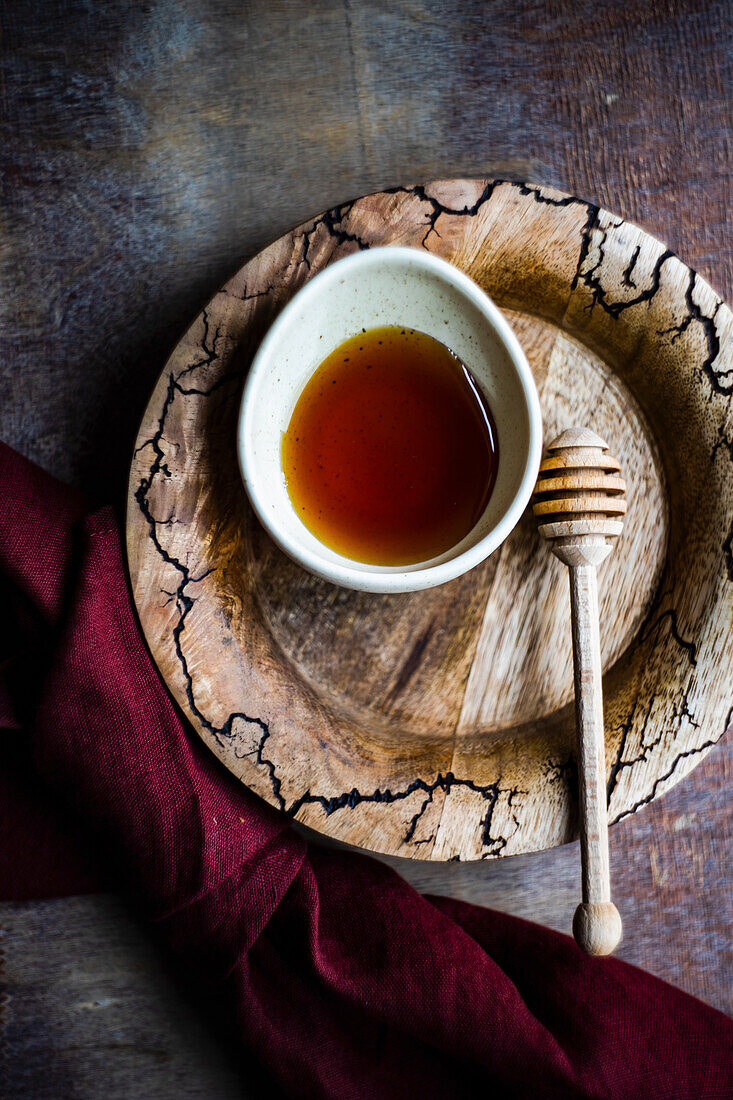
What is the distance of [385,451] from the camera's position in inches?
29.0

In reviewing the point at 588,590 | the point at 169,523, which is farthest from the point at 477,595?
the point at 169,523

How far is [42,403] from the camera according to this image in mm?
820

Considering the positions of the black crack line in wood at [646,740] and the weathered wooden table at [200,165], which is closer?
the black crack line in wood at [646,740]

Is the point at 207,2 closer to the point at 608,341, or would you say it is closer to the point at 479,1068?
the point at 608,341

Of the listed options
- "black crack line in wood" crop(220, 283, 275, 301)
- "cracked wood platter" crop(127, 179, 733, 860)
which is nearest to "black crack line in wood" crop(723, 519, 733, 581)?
"cracked wood platter" crop(127, 179, 733, 860)

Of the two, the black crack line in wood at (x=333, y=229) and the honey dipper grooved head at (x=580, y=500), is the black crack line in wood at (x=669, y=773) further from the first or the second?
the black crack line in wood at (x=333, y=229)

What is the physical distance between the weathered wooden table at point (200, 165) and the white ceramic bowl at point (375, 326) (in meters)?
0.20

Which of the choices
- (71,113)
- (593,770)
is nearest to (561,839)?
(593,770)

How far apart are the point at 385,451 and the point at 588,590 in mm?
246

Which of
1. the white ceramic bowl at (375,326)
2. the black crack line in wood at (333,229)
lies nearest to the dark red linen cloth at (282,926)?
the white ceramic bowl at (375,326)

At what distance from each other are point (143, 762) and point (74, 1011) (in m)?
0.36

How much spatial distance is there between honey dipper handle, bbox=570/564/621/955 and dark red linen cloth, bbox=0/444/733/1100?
0.12 m

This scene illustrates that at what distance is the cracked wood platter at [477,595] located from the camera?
26.7 inches

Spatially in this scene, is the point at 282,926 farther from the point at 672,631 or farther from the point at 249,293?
the point at 249,293
